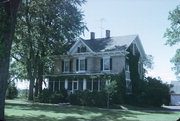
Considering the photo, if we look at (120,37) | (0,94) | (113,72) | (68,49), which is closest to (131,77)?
(113,72)

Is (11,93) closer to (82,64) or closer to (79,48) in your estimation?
(82,64)

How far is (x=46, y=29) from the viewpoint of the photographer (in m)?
39.2

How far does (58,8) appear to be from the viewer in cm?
3903

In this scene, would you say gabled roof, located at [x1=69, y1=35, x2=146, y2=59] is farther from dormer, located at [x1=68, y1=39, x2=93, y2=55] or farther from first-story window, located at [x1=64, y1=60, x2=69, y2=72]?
first-story window, located at [x1=64, y1=60, x2=69, y2=72]

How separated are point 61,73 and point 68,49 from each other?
390 cm

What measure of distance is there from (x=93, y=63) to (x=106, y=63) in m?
2.13

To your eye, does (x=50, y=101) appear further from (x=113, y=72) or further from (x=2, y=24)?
(x=2, y=24)

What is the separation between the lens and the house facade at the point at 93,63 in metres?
38.0

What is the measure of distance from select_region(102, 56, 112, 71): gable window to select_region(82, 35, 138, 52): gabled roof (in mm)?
1272

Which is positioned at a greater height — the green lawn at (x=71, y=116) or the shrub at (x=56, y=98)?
the shrub at (x=56, y=98)

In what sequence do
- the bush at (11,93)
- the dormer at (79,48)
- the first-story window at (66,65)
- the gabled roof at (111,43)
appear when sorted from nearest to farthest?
the gabled roof at (111,43), the dormer at (79,48), the first-story window at (66,65), the bush at (11,93)

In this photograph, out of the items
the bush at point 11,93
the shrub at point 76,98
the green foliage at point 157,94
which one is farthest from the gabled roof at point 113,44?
the bush at point 11,93

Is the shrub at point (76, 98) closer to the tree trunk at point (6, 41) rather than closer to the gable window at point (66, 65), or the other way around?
the gable window at point (66, 65)

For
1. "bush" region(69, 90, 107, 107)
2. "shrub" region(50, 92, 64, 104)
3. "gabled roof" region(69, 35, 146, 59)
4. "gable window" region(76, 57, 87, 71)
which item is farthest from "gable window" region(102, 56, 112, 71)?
"shrub" region(50, 92, 64, 104)
